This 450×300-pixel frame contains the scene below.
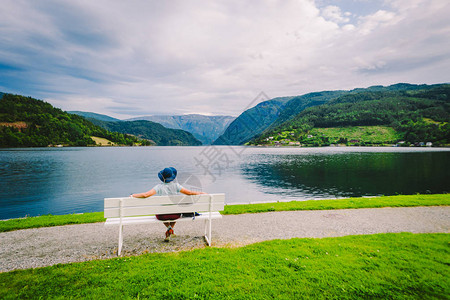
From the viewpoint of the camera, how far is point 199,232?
8.05 meters

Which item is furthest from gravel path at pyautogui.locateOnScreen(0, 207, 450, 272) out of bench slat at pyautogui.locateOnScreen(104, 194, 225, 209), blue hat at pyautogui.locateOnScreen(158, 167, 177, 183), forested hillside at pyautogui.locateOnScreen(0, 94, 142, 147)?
forested hillside at pyautogui.locateOnScreen(0, 94, 142, 147)

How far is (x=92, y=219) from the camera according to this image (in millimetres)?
9656

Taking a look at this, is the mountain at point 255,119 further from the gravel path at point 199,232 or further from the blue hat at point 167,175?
the blue hat at point 167,175

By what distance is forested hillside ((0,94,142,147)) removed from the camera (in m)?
146

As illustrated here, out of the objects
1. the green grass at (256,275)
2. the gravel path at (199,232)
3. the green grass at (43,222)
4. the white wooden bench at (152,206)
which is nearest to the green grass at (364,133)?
the gravel path at (199,232)

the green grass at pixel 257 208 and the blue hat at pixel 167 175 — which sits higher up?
the blue hat at pixel 167 175

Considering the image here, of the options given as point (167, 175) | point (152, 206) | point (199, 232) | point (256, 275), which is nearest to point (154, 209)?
point (152, 206)

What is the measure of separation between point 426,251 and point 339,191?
20750mm

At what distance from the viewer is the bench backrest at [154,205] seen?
6.15m

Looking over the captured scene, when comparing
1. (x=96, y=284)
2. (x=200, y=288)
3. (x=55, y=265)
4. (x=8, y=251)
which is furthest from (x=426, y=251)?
(x=8, y=251)

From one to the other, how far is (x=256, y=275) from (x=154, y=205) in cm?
336

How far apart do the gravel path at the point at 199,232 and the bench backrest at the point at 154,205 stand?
3.79ft

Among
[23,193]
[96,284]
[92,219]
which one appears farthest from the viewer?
[23,193]

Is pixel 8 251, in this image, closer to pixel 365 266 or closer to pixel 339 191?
pixel 365 266
